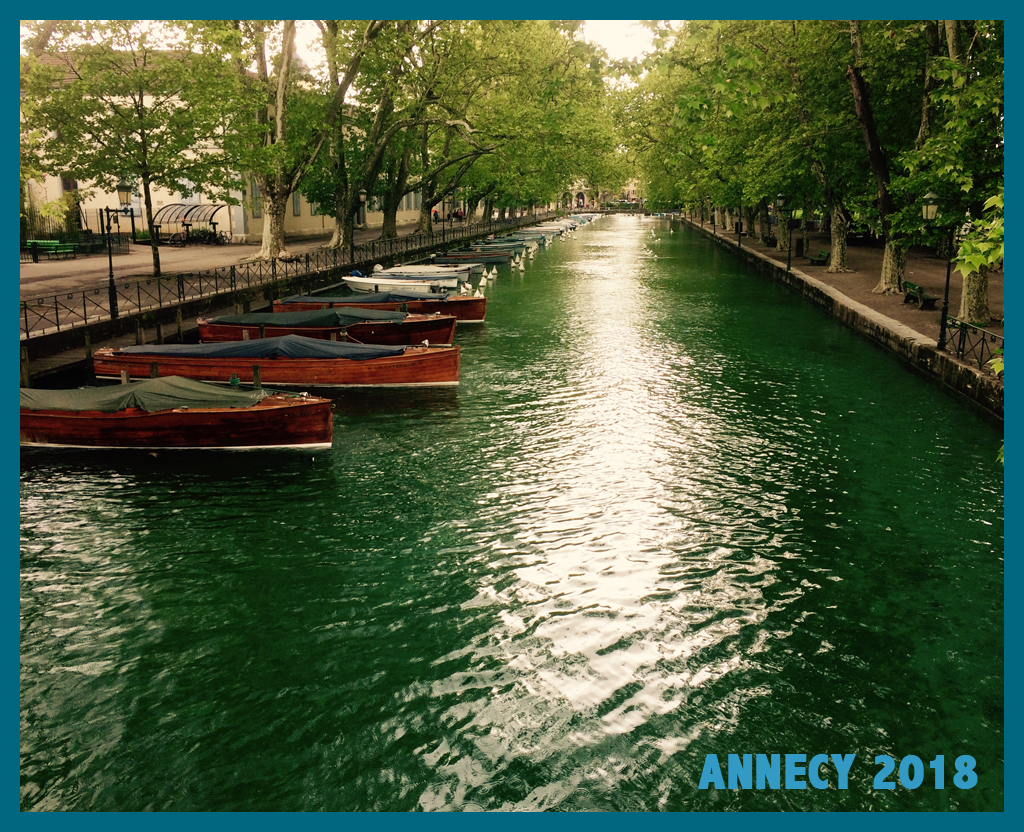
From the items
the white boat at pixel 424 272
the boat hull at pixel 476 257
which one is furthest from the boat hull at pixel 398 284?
the boat hull at pixel 476 257

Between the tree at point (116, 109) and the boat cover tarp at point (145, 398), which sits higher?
the tree at point (116, 109)

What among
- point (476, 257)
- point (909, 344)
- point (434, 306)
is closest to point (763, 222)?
point (476, 257)

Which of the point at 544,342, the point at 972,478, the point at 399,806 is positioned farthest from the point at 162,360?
the point at 972,478

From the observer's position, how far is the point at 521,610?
9961mm

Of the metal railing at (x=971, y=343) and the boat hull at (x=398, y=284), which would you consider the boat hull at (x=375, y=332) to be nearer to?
the boat hull at (x=398, y=284)

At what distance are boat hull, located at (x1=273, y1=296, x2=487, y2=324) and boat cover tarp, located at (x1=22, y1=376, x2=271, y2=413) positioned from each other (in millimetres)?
11113

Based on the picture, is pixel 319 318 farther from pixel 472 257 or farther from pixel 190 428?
pixel 472 257

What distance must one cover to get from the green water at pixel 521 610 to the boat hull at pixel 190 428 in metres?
0.35

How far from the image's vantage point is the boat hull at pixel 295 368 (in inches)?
774

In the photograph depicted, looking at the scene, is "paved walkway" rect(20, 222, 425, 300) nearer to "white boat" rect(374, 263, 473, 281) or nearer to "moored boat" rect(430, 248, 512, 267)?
"white boat" rect(374, 263, 473, 281)

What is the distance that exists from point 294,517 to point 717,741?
753 centimetres

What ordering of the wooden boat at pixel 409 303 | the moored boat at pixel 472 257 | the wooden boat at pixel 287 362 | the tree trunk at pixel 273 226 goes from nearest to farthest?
1. the wooden boat at pixel 287 362
2. the wooden boat at pixel 409 303
3. the tree trunk at pixel 273 226
4. the moored boat at pixel 472 257

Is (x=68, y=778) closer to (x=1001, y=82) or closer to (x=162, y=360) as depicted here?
(x=162, y=360)

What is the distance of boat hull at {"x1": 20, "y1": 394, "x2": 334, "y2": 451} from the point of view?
15.4 metres
